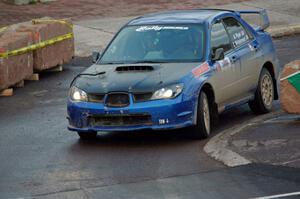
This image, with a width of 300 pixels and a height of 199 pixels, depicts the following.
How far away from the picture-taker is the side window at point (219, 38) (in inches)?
492

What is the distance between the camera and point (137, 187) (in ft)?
30.3

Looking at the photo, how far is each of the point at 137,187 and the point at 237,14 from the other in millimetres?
5184

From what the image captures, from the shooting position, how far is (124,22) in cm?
2486

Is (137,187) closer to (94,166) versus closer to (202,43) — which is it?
(94,166)

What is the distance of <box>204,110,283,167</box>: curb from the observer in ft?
33.4

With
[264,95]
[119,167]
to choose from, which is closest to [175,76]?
[119,167]

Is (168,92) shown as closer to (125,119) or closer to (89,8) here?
(125,119)

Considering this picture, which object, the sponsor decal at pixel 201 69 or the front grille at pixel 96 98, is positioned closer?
the front grille at pixel 96 98

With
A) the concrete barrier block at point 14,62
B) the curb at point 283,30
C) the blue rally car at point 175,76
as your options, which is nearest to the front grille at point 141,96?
the blue rally car at point 175,76

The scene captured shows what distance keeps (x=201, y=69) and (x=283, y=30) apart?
1200cm

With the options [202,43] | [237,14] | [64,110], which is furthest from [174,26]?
[64,110]

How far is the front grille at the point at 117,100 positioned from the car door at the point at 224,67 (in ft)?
4.61

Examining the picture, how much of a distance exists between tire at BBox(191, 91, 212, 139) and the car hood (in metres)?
0.39

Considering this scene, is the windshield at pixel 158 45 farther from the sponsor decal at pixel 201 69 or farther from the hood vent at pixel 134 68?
the hood vent at pixel 134 68
